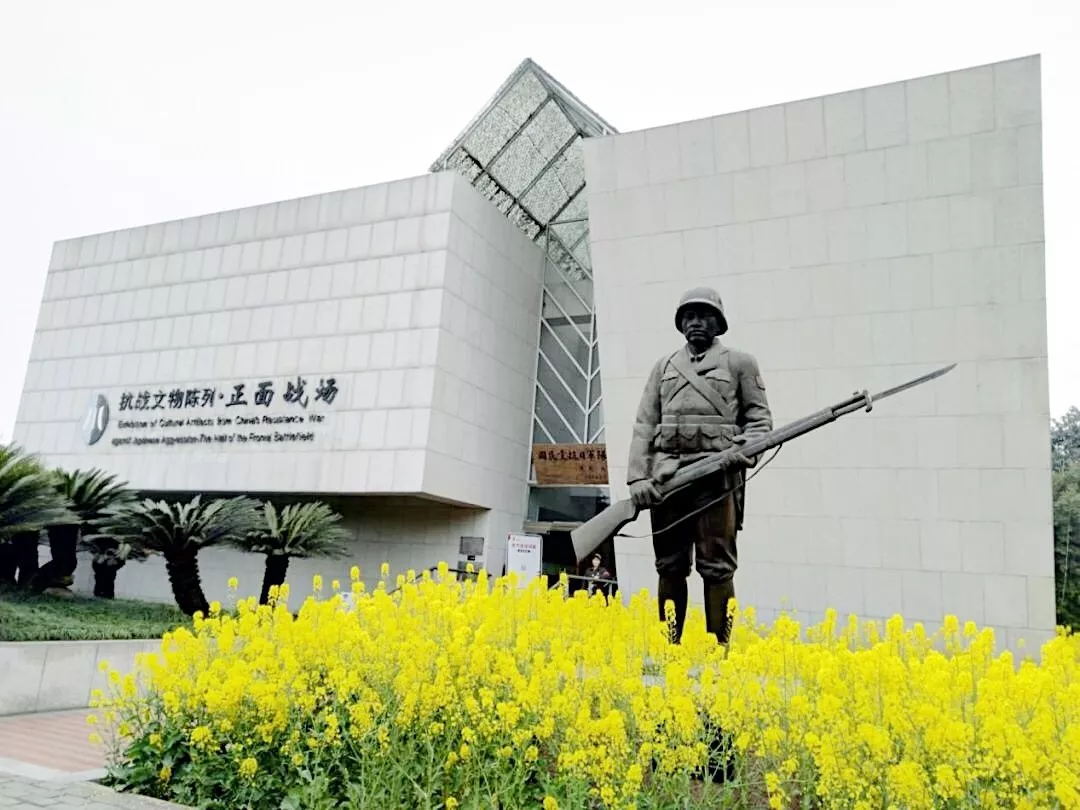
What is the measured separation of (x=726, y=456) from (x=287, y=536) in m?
11.5

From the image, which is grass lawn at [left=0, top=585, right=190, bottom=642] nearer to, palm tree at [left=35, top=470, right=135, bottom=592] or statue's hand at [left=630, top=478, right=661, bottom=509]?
palm tree at [left=35, top=470, right=135, bottom=592]

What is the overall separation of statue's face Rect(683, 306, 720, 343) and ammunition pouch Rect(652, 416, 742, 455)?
61 cm

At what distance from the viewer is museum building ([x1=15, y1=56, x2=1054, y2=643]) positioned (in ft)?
43.8

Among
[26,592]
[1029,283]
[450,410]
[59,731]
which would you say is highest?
[1029,283]

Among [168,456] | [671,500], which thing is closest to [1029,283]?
[671,500]

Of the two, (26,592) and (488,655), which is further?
(26,592)

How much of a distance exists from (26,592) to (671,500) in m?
10.1

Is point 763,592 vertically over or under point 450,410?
under

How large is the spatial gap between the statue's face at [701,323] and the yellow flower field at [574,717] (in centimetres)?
202

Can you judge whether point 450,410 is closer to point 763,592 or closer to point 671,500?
point 763,592

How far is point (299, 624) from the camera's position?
4.75 metres

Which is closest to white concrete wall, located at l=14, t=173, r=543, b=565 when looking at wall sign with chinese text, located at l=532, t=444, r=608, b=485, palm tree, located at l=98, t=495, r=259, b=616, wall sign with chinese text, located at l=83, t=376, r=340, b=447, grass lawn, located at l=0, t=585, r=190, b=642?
wall sign with chinese text, located at l=83, t=376, r=340, b=447

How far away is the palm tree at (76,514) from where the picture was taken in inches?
469

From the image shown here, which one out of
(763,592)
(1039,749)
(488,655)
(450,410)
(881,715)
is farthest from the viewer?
(450,410)
